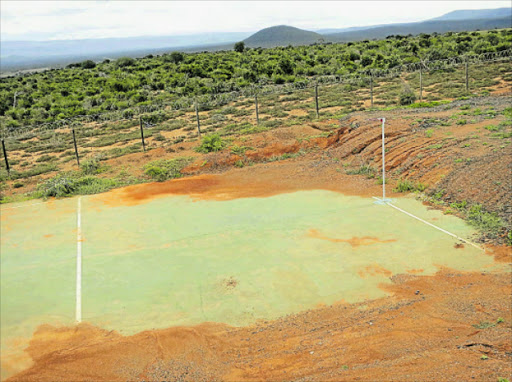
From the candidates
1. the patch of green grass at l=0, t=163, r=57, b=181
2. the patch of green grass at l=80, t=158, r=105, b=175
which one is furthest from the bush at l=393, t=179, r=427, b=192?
the patch of green grass at l=0, t=163, r=57, b=181

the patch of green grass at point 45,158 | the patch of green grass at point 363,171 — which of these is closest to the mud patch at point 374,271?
the patch of green grass at point 363,171

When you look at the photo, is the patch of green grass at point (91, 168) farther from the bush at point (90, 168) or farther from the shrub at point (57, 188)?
the shrub at point (57, 188)

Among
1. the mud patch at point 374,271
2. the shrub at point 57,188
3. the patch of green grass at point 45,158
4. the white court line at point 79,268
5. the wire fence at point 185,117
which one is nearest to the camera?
Answer: the white court line at point 79,268

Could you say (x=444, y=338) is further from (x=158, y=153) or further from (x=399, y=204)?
(x=158, y=153)

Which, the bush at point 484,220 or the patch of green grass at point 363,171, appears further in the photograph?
the patch of green grass at point 363,171

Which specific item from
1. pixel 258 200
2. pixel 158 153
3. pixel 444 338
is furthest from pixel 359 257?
pixel 158 153

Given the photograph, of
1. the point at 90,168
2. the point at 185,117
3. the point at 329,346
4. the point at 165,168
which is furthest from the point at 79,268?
the point at 185,117

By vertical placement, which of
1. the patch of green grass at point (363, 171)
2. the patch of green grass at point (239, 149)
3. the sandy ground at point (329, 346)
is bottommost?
the sandy ground at point (329, 346)
